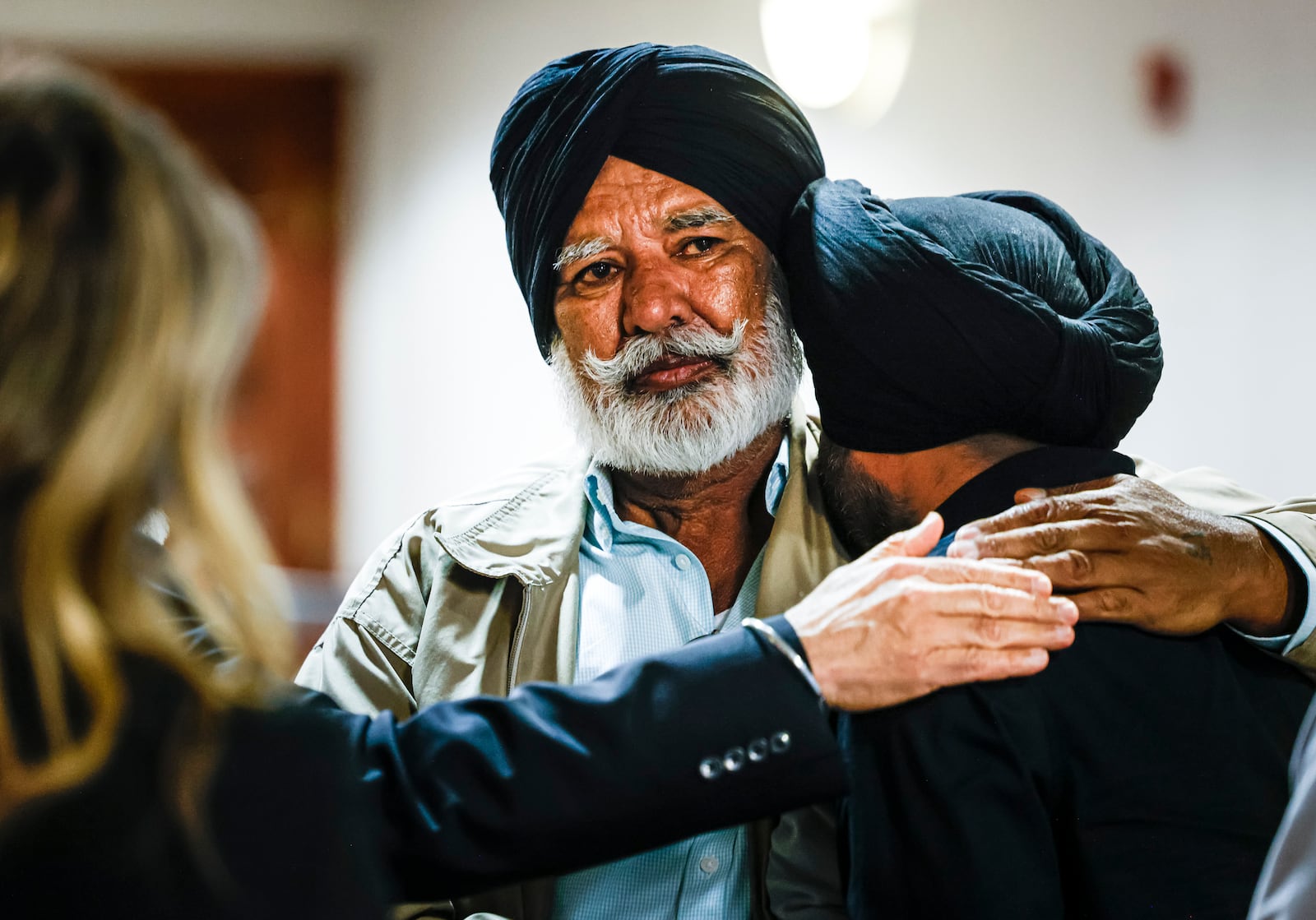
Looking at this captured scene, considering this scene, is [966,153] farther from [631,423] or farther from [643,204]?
[631,423]

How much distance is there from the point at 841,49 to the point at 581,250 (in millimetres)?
1110

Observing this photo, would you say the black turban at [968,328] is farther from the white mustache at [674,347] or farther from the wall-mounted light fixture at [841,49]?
the wall-mounted light fixture at [841,49]

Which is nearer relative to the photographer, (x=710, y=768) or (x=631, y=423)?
(x=710, y=768)

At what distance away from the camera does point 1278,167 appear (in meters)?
2.45

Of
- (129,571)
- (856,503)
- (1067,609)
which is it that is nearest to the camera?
(129,571)

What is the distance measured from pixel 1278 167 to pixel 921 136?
29.9 inches

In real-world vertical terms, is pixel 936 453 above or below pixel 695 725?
above

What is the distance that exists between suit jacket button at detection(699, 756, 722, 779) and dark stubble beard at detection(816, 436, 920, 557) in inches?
19.7

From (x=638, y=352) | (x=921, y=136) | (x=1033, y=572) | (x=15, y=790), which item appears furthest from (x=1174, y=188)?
(x=15, y=790)

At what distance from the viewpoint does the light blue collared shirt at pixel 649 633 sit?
61.9 inches

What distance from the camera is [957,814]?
1.16 metres

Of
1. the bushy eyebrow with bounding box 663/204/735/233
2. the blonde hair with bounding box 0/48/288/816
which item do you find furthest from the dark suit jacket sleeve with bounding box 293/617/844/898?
the bushy eyebrow with bounding box 663/204/735/233

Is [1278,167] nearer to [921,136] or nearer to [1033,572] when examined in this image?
[921,136]

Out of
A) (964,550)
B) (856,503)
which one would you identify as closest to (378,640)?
(856,503)
